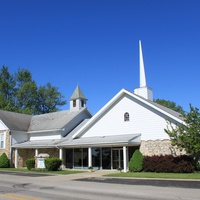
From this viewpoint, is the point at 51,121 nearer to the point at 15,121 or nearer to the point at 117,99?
the point at 15,121

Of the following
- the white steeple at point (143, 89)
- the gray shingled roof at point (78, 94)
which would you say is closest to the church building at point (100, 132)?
the white steeple at point (143, 89)

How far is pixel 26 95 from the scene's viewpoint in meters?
55.1

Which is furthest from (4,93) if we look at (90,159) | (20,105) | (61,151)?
(90,159)

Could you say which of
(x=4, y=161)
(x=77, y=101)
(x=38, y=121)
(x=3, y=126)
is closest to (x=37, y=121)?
(x=38, y=121)

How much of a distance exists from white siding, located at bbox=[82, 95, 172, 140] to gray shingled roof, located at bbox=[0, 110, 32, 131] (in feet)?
34.4

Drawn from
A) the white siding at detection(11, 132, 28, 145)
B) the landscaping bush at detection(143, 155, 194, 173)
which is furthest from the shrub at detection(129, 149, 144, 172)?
the white siding at detection(11, 132, 28, 145)

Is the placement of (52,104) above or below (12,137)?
above

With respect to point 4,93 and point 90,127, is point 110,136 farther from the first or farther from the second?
point 4,93

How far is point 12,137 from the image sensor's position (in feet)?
107

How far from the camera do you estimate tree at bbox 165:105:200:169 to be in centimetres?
1914

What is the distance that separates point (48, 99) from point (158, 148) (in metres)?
38.1

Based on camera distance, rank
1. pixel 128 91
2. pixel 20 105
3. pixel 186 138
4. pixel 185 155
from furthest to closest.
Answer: pixel 20 105
pixel 128 91
pixel 185 155
pixel 186 138

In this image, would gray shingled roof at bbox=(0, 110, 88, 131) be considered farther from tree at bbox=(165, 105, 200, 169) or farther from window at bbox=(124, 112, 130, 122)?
tree at bbox=(165, 105, 200, 169)

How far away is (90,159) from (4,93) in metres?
37.2
